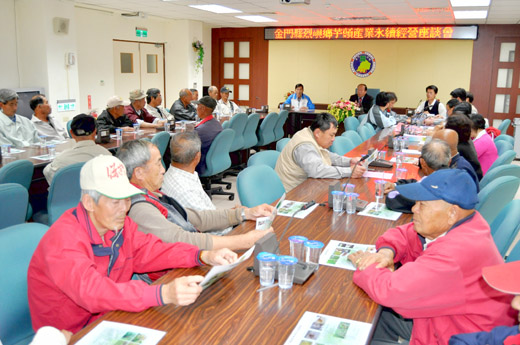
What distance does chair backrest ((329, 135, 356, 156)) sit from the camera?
201 inches

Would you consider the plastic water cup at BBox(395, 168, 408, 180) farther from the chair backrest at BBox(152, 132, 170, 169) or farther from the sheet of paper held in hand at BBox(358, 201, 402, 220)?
the chair backrest at BBox(152, 132, 170, 169)

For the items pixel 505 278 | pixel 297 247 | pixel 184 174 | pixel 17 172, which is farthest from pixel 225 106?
pixel 505 278

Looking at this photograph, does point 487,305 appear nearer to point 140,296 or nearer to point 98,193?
point 140,296

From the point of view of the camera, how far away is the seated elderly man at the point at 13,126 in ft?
17.7

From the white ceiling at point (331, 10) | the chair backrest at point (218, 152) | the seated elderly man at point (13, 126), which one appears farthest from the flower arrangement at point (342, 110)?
the seated elderly man at point (13, 126)

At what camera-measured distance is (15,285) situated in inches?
70.8

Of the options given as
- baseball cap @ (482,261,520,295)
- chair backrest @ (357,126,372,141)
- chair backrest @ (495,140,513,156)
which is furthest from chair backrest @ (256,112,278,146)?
baseball cap @ (482,261,520,295)

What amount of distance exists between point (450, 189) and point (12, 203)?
2439mm

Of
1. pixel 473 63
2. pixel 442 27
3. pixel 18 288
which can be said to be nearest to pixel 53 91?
pixel 18 288

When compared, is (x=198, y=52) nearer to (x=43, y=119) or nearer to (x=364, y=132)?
(x=43, y=119)

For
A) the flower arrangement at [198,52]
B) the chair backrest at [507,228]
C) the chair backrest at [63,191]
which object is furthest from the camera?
the flower arrangement at [198,52]

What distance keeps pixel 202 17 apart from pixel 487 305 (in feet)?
34.0

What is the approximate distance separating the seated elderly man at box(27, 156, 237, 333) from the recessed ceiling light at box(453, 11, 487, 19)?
8922mm

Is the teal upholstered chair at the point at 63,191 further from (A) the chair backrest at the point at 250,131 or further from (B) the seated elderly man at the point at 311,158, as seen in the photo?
(A) the chair backrest at the point at 250,131
